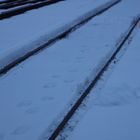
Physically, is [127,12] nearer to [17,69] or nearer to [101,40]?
[101,40]

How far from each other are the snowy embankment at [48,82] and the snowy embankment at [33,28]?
44 centimetres

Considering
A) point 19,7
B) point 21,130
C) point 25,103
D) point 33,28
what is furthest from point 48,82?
point 19,7

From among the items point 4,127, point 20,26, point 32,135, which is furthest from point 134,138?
point 20,26

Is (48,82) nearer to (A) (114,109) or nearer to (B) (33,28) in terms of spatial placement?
(A) (114,109)

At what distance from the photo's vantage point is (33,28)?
404 inches

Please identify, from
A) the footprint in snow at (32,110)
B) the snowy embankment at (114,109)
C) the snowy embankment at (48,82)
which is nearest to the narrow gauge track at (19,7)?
the snowy embankment at (48,82)

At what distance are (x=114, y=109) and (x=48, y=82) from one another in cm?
144

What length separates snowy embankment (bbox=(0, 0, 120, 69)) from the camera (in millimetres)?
7694

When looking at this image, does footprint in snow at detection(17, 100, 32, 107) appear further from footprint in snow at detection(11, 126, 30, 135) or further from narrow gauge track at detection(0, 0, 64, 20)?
narrow gauge track at detection(0, 0, 64, 20)

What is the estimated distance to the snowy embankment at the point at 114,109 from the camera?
4289mm

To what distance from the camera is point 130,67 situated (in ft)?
21.3

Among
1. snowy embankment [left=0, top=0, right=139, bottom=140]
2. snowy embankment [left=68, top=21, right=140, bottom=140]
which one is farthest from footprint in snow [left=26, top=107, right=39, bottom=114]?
snowy embankment [left=68, top=21, right=140, bottom=140]

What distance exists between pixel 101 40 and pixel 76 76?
114 inches

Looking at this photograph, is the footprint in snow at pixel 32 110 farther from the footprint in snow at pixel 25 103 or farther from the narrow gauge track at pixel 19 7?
the narrow gauge track at pixel 19 7
